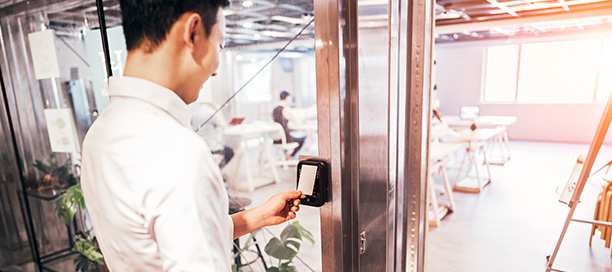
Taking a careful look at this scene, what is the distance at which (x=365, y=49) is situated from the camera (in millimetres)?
938

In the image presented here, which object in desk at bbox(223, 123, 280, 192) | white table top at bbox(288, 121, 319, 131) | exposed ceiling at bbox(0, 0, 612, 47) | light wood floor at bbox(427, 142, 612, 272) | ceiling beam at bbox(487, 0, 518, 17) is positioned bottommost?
light wood floor at bbox(427, 142, 612, 272)

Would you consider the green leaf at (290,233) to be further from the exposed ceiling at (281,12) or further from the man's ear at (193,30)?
the man's ear at (193,30)

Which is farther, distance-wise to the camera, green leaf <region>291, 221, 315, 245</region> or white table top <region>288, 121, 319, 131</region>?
green leaf <region>291, 221, 315, 245</region>

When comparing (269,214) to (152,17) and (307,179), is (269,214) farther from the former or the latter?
(152,17)

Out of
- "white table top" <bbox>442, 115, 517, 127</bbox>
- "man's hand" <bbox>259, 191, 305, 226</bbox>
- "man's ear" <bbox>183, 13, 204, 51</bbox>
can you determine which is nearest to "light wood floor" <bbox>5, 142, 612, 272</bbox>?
"man's hand" <bbox>259, 191, 305, 226</bbox>

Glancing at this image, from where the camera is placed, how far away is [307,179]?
100 centimetres

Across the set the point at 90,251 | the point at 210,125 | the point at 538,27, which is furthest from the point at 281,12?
the point at 538,27

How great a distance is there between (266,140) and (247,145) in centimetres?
21

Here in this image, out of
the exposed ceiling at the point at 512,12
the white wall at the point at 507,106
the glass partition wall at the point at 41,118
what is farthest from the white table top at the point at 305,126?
the white wall at the point at 507,106

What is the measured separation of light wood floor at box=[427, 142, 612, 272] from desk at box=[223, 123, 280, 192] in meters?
1.75

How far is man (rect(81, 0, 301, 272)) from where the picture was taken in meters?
0.55

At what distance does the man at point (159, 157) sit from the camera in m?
0.55

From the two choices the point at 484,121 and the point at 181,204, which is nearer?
the point at 181,204

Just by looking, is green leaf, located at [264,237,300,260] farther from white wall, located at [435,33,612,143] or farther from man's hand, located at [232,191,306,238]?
white wall, located at [435,33,612,143]
